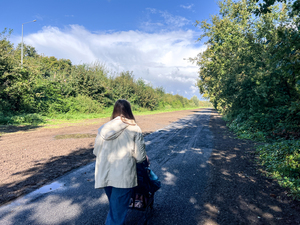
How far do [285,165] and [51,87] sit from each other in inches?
783

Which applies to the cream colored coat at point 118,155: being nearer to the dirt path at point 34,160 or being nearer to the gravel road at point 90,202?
the gravel road at point 90,202

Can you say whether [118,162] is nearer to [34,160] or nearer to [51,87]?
[34,160]

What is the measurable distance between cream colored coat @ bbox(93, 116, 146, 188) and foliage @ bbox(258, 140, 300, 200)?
145 inches

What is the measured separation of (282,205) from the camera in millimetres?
3561

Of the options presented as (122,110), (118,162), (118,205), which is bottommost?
(118,205)

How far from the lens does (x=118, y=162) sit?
230 centimetres

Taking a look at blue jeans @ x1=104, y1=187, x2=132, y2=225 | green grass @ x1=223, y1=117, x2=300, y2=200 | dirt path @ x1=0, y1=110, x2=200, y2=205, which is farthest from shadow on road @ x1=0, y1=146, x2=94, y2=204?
green grass @ x1=223, y1=117, x2=300, y2=200

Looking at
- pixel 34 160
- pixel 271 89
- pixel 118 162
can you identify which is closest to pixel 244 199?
pixel 118 162

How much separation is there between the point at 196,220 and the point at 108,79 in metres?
27.5

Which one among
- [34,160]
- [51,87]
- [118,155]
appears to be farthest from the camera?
[51,87]

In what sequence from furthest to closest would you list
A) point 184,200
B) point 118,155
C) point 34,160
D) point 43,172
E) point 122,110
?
point 34,160, point 43,172, point 184,200, point 122,110, point 118,155

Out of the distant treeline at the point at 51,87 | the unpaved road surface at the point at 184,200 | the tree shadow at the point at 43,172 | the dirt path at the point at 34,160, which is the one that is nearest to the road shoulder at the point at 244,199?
the unpaved road surface at the point at 184,200

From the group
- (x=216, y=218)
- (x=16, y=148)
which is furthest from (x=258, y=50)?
(x=16, y=148)

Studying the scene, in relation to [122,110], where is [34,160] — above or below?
below
